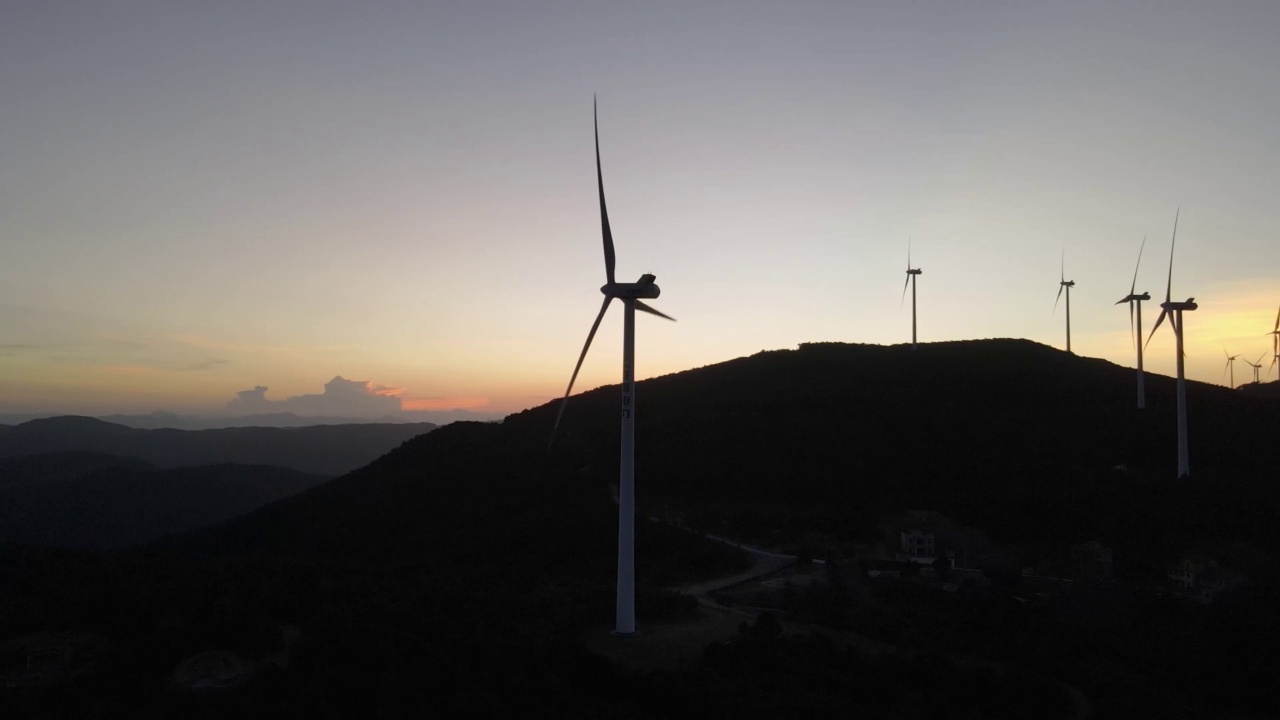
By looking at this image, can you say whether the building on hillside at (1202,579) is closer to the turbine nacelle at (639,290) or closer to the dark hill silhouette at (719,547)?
the dark hill silhouette at (719,547)

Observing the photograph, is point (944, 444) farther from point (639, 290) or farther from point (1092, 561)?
point (639, 290)

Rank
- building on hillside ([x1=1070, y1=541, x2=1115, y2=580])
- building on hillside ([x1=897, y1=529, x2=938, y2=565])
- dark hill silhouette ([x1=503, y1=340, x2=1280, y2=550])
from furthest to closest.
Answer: dark hill silhouette ([x1=503, y1=340, x2=1280, y2=550]) → building on hillside ([x1=897, y1=529, x2=938, y2=565]) → building on hillside ([x1=1070, y1=541, x2=1115, y2=580])

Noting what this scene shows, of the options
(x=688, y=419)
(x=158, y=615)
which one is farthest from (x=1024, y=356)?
(x=158, y=615)

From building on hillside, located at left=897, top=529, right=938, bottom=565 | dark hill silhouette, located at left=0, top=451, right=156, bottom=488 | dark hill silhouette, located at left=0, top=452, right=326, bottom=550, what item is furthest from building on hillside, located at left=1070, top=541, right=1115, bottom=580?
dark hill silhouette, located at left=0, top=451, right=156, bottom=488

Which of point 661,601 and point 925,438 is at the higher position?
point 925,438

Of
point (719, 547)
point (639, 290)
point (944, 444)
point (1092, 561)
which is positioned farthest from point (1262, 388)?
point (639, 290)

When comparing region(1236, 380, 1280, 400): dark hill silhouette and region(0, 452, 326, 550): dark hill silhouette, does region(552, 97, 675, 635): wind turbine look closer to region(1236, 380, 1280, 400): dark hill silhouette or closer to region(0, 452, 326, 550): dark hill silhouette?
region(0, 452, 326, 550): dark hill silhouette

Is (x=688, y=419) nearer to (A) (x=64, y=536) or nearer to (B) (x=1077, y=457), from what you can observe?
(B) (x=1077, y=457)

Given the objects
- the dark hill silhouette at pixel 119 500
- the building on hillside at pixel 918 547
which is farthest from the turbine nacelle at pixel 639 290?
the dark hill silhouette at pixel 119 500

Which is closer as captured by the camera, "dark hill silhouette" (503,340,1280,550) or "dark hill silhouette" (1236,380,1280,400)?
"dark hill silhouette" (503,340,1280,550)
